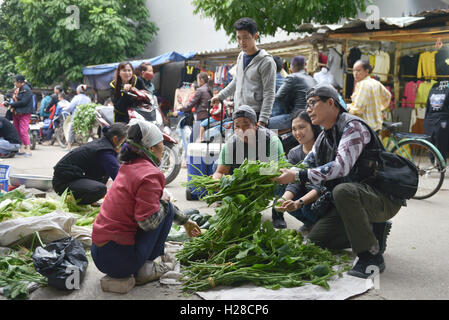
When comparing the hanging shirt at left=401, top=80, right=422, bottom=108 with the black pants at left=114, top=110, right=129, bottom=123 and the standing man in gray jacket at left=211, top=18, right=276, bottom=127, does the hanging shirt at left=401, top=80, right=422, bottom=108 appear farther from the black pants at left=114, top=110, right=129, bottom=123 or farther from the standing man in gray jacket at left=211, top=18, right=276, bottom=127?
the black pants at left=114, top=110, right=129, bottom=123

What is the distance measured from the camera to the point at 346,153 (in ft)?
11.4

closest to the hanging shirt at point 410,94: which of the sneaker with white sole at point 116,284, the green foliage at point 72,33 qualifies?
the sneaker with white sole at point 116,284

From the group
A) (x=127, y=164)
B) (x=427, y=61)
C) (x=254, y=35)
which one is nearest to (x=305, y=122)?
(x=254, y=35)

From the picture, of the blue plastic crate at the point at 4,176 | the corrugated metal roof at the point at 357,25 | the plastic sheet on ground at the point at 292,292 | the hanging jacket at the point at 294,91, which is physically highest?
the corrugated metal roof at the point at 357,25

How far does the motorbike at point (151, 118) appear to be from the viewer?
704cm

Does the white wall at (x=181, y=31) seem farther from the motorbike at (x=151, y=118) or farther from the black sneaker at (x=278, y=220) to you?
the black sneaker at (x=278, y=220)

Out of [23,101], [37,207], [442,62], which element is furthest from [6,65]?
[37,207]

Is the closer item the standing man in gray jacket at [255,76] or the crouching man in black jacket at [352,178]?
the crouching man in black jacket at [352,178]

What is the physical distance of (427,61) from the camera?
419 inches

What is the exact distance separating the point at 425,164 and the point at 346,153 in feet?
14.6

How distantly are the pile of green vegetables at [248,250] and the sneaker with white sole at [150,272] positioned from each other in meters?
0.20

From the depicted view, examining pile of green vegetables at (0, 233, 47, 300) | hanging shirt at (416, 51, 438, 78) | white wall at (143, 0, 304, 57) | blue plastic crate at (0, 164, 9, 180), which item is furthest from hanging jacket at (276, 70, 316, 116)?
white wall at (143, 0, 304, 57)

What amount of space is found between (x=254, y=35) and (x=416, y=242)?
10.0 ft

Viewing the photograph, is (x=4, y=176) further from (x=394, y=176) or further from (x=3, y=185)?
(x=394, y=176)
